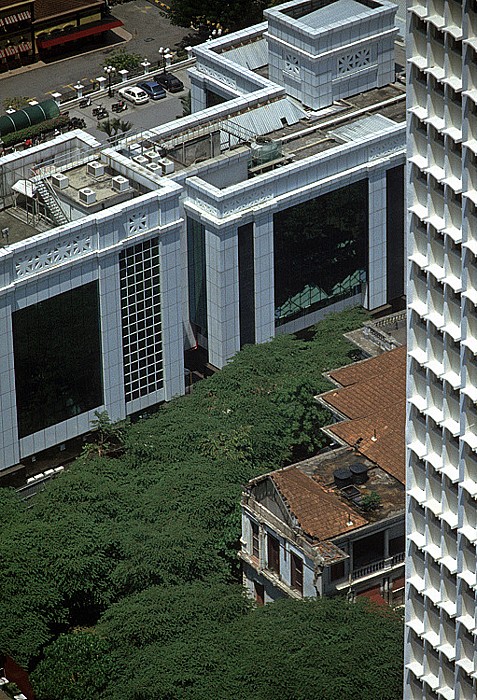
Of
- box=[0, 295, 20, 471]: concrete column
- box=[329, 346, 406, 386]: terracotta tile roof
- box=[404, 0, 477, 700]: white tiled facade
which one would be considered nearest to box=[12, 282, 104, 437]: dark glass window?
box=[0, 295, 20, 471]: concrete column

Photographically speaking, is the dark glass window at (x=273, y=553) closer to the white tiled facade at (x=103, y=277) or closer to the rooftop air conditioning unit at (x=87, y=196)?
the white tiled facade at (x=103, y=277)

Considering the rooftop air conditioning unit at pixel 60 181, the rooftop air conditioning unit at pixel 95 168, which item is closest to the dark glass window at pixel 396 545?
the rooftop air conditioning unit at pixel 60 181

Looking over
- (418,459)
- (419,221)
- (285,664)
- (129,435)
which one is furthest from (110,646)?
(419,221)

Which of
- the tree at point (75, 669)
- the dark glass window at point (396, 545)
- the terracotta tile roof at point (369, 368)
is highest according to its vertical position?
the terracotta tile roof at point (369, 368)

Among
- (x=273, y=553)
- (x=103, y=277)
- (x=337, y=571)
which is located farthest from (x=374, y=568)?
(x=103, y=277)

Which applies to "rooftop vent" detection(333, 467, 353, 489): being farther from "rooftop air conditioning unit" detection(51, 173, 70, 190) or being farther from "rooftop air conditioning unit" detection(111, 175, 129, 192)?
"rooftop air conditioning unit" detection(51, 173, 70, 190)

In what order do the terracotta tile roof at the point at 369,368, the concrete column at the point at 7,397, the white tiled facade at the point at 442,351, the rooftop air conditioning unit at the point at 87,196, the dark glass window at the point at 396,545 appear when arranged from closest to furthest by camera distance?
the white tiled facade at the point at 442,351 → the dark glass window at the point at 396,545 → the terracotta tile roof at the point at 369,368 → the concrete column at the point at 7,397 → the rooftop air conditioning unit at the point at 87,196
